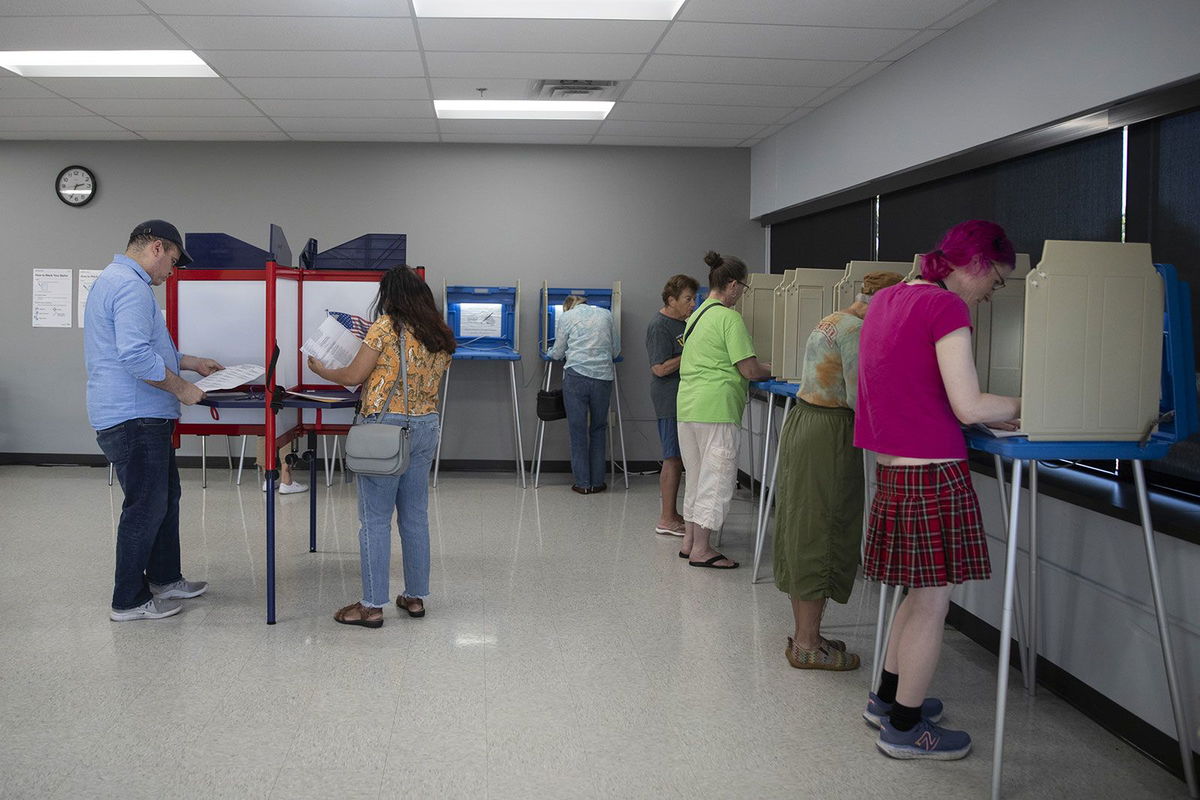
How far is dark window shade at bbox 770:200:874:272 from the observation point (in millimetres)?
5852

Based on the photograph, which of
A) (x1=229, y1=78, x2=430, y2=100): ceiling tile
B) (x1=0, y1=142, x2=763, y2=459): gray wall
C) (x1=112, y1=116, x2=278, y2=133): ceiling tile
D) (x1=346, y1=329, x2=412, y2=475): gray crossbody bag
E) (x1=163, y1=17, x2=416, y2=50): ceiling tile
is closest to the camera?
(x1=346, y1=329, x2=412, y2=475): gray crossbody bag

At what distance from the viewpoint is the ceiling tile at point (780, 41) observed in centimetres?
450

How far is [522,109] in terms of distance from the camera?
255 inches

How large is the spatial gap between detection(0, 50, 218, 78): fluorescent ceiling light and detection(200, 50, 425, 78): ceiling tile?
0.55 feet

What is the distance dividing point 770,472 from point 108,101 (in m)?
4.61

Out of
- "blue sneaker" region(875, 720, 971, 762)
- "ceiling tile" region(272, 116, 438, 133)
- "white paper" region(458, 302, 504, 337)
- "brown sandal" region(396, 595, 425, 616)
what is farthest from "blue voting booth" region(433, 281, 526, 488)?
"blue sneaker" region(875, 720, 971, 762)

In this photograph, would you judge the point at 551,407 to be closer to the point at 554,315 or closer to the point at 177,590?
the point at 554,315

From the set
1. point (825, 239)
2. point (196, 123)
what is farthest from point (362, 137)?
point (825, 239)

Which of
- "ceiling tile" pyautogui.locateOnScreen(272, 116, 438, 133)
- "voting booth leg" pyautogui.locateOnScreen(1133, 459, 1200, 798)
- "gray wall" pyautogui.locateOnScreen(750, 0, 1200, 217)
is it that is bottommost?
"voting booth leg" pyautogui.locateOnScreen(1133, 459, 1200, 798)

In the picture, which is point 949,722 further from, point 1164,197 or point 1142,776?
point 1164,197

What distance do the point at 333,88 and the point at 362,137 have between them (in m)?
1.70

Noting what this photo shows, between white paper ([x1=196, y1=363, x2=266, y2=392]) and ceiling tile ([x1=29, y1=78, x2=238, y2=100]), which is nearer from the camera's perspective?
white paper ([x1=196, y1=363, x2=266, y2=392])

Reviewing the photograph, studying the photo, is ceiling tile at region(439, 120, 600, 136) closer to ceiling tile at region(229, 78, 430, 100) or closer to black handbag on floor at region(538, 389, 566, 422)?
ceiling tile at region(229, 78, 430, 100)

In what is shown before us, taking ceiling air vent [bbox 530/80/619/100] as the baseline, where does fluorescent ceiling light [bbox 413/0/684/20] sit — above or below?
below
